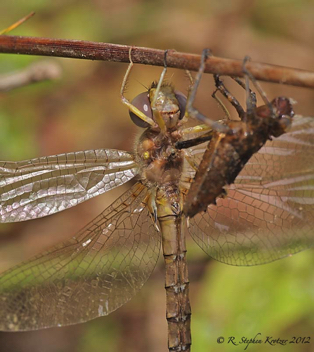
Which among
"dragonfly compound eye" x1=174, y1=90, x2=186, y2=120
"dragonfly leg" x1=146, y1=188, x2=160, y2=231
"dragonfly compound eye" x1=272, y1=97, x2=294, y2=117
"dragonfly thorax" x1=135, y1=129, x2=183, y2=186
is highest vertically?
"dragonfly compound eye" x1=174, y1=90, x2=186, y2=120

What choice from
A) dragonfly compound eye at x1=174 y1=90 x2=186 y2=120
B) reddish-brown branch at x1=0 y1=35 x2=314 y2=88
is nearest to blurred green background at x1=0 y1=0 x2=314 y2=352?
dragonfly compound eye at x1=174 y1=90 x2=186 y2=120

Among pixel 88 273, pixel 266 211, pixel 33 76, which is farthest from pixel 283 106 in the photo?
pixel 33 76

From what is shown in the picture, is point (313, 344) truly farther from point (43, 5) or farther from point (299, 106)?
point (43, 5)

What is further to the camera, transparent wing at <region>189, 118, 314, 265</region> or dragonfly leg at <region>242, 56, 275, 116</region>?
transparent wing at <region>189, 118, 314, 265</region>

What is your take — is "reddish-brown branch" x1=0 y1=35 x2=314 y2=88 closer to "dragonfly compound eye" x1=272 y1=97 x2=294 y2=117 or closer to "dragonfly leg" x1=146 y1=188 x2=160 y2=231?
"dragonfly compound eye" x1=272 y1=97 x2=294 y2=117

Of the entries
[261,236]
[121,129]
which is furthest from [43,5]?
[261,236]

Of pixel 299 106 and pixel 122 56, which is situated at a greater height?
pixel 299 106

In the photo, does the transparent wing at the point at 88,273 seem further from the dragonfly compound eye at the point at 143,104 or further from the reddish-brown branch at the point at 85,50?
the reddish-brown branch at the point at 85,50
